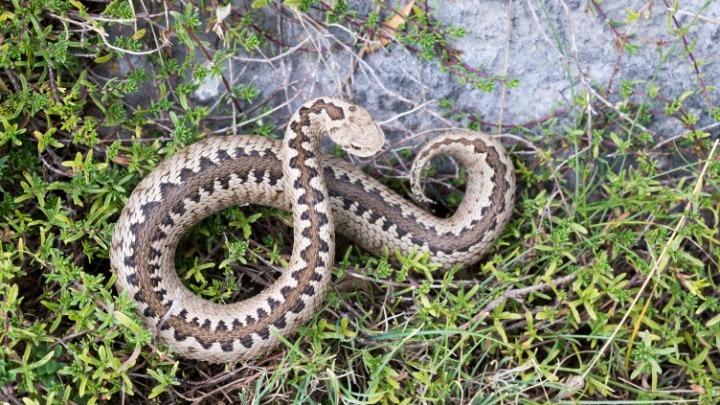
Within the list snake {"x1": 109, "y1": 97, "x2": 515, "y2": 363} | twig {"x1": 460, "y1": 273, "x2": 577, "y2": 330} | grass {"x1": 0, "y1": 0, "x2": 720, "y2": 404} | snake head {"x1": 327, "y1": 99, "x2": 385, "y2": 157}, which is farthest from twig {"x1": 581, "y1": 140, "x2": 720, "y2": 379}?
snake head {"x1": 327, "y1": 99, "x2": 385, "y2": 157}

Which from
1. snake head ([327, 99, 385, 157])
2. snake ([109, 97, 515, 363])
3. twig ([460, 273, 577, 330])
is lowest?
twig ([460, 273, 577, 330])

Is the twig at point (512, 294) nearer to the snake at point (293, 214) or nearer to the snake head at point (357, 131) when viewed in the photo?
the snake at point (293, 214)

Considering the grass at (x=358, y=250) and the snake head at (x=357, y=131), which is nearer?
the grass at (x=358, y=250)

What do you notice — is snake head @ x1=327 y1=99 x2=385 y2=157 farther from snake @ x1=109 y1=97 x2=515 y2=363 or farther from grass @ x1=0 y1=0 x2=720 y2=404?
grass @ x1=0 y1=0 x2=720 y2=404

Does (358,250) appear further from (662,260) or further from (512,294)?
(662,260)

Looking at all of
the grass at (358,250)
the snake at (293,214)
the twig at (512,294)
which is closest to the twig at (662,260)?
the grass at (358,250)

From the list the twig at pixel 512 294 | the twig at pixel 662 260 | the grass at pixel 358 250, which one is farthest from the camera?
the twig at pixel 512 294

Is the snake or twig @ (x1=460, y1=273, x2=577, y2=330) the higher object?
the snake

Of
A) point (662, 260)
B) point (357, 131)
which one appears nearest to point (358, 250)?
point (357, 131)
